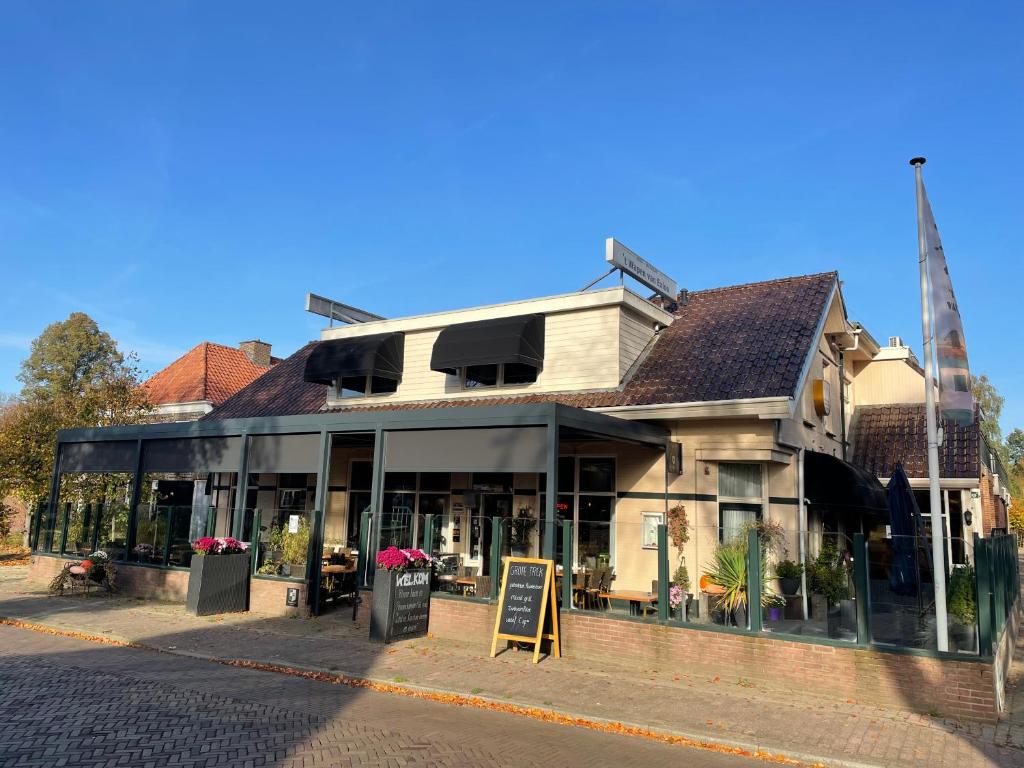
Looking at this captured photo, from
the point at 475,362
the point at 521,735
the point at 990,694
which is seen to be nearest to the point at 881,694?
the point at 990,694

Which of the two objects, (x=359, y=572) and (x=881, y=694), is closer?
(x=881, y=694)

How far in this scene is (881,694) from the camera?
8234 millimetres

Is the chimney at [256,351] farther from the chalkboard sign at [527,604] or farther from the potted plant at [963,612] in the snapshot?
the potted plant at [963,612]

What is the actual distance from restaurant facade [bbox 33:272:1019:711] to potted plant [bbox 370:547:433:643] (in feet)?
1.84

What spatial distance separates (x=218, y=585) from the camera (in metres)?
13.7

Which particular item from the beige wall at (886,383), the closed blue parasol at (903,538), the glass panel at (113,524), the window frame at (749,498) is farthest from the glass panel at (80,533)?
the beige wall at (886,383)

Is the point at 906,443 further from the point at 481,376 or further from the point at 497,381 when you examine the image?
Result: the point at 481,376

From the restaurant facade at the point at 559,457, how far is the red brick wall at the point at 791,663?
19 cm

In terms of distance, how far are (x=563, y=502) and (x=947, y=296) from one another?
27.9 ft

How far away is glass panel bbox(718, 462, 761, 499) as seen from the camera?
13305 millimetres

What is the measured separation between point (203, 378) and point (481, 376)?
665 inches

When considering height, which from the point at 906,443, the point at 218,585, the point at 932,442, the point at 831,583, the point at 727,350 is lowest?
the point at 218,585

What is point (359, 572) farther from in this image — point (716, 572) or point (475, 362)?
point (716, 572)

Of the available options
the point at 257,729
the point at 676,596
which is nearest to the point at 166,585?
the point at 257,729
